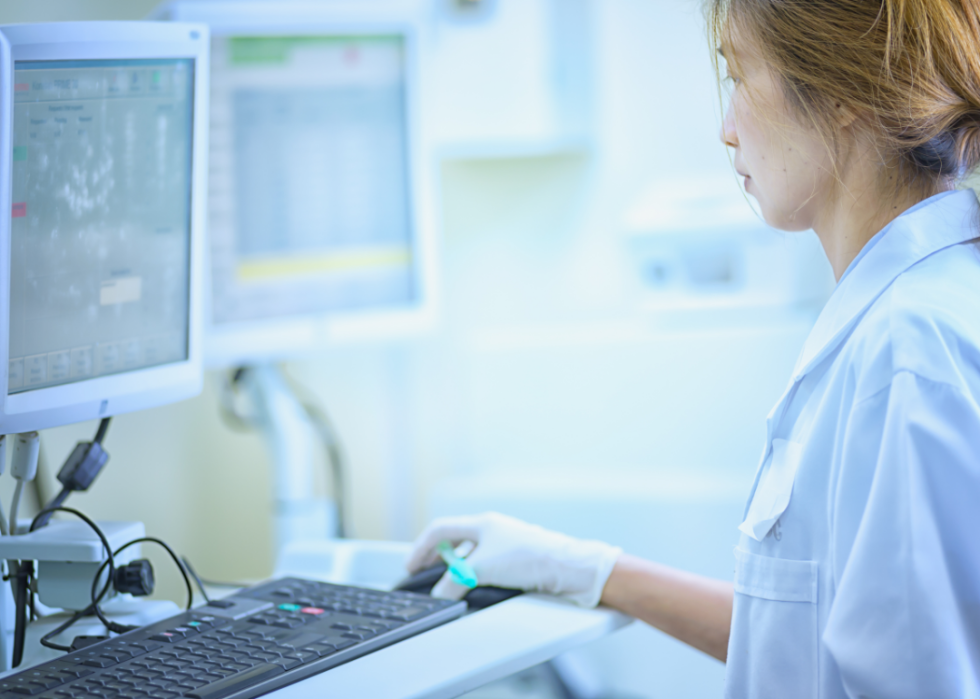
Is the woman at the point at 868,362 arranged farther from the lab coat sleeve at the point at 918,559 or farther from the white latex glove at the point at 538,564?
the white latex glove at the point at 538,564

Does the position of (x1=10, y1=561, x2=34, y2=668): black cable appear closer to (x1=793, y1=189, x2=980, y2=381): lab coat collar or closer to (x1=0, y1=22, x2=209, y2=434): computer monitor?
(x1=0, y1=22, x2=209, y2=434): computer monitor

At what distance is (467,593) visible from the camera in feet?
2.93

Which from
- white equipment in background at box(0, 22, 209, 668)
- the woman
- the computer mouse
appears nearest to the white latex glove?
the computer mouse

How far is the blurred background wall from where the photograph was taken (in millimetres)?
1326

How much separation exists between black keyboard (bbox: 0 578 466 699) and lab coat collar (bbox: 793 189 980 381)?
410mm

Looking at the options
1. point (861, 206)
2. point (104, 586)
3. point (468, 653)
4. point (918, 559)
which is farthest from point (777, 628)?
point (104, 586)

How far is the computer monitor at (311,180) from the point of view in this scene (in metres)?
1.27

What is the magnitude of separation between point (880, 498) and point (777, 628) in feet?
0.49

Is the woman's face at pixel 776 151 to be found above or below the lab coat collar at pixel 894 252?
above

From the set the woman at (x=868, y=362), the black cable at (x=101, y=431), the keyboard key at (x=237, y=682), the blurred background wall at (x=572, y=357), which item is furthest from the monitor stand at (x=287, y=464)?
the woman at (x=868, y=362)

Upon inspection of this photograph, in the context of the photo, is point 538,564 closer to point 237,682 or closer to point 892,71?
point 237,682

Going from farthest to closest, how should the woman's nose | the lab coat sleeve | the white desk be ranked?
the woman's nose
the white desk
the lab coat sleeve

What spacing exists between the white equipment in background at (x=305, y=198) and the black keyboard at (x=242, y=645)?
1.64 ft

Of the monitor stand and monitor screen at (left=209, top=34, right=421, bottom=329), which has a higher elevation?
monitor screen at (left=209, top=34, right=421, bottom=329)
